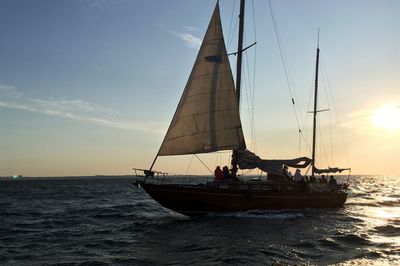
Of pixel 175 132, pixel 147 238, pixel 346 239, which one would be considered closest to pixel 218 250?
pixel 147 238

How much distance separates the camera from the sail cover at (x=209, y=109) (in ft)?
86.1

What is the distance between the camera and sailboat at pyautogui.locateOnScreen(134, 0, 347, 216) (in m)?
26.5

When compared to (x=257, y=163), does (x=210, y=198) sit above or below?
below

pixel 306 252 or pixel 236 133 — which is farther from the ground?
pixel 236 133

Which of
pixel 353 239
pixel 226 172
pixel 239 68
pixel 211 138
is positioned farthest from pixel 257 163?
pixel 353 239

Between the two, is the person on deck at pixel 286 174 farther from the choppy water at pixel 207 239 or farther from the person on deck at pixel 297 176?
the choppy water at pixel 207 239

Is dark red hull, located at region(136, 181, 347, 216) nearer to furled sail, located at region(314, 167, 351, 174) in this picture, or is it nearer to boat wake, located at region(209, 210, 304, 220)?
boat wake, located at region(209, 210, 304, 220)

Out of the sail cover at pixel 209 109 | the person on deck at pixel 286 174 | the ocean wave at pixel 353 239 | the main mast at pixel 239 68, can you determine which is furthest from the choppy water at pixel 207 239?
the sail cover at pixel 209 109

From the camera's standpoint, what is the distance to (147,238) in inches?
856

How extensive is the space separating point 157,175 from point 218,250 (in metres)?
10.5

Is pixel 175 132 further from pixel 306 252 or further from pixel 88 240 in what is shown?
pixel 306 252

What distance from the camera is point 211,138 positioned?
1066 inches

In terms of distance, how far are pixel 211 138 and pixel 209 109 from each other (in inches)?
72.4

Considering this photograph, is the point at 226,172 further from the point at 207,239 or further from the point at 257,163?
the point at 207,239
